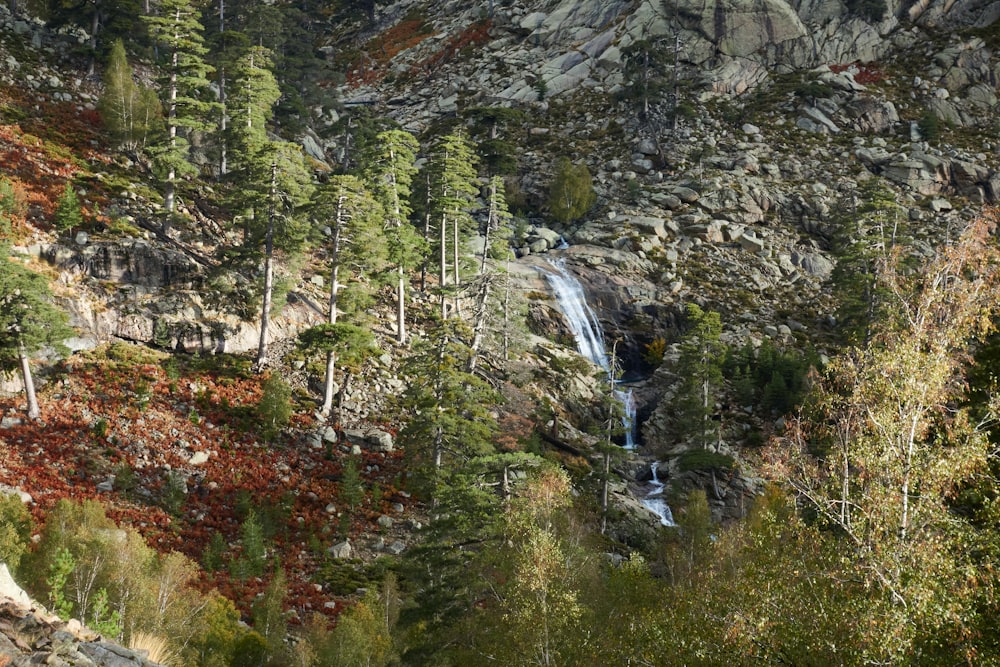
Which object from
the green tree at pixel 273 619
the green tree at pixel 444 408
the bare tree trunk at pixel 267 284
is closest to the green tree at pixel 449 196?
the bare tree trunk at pixel 267 284

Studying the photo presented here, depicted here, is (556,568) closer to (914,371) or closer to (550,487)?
(550,487)

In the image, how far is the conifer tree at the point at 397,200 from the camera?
124 ft

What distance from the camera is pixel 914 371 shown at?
10.8 m

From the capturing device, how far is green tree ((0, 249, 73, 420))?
977 inches

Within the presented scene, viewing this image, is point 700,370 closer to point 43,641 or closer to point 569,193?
point 569,193

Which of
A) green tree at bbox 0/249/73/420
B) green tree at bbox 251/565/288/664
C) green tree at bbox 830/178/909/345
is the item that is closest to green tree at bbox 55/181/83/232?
green tree at bbox 0/249/73/420

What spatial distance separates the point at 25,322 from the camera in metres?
25.0

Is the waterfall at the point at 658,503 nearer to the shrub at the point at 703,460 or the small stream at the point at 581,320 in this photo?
the shrub at the point at 703,460

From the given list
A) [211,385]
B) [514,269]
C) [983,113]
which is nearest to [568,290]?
[514,269]

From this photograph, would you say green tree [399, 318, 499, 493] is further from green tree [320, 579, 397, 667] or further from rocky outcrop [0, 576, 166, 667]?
rocky outcrop [0, 576, 166, 667]

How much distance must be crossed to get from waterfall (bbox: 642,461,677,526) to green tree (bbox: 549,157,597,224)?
106ft

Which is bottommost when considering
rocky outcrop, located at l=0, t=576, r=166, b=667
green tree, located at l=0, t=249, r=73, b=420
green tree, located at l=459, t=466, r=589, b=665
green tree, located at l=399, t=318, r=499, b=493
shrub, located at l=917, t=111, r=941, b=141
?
green tree, located at l=459, t=466, r=589, b=665

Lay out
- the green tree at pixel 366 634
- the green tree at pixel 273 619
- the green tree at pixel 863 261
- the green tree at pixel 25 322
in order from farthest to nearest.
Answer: the green tree at pixel 863 261 < the green tree at pixel 25 322 < the green tree at pixel 273 619 < the green tree at pixel 366 634

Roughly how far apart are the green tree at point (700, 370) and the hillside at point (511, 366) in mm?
234
